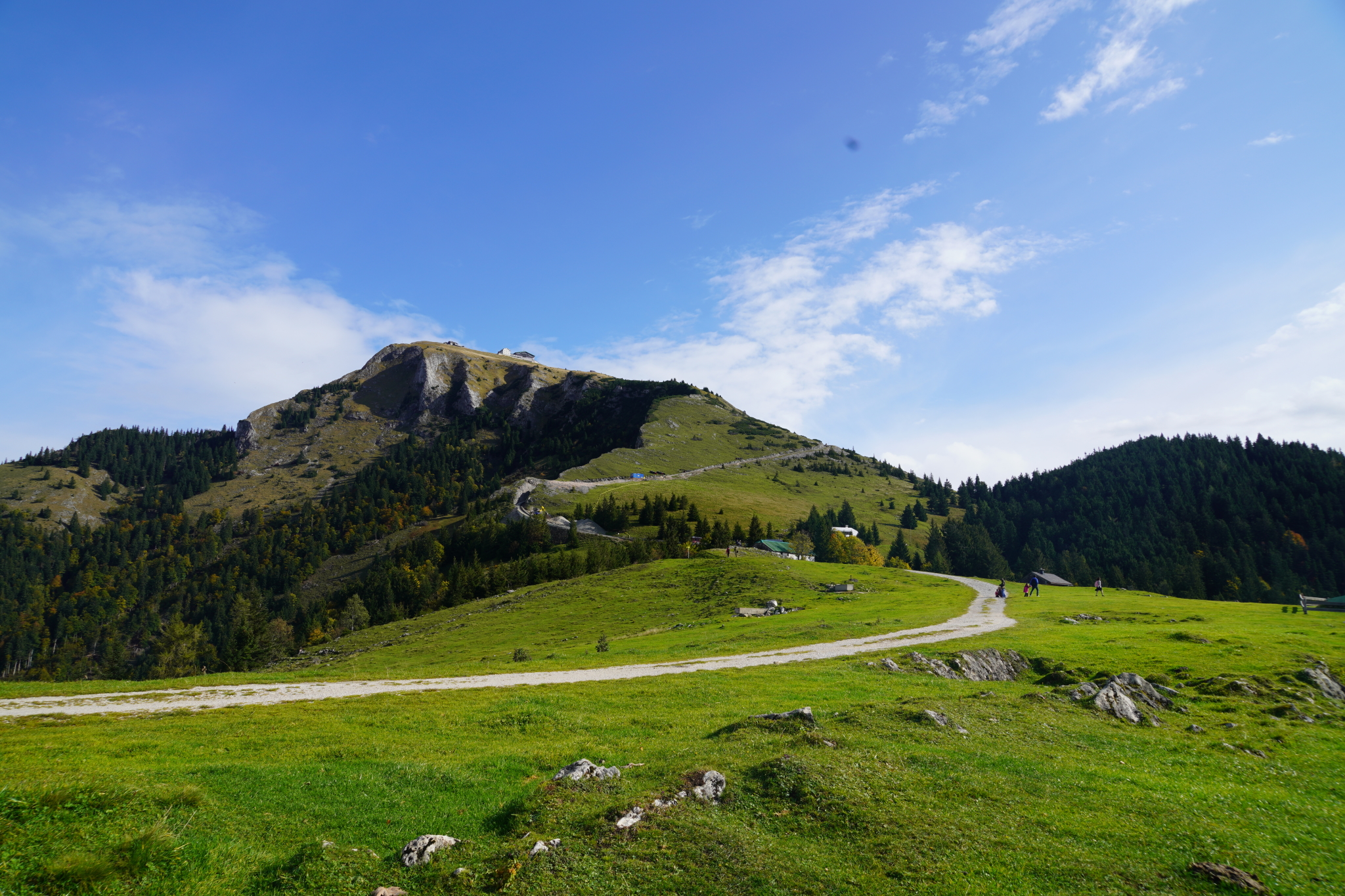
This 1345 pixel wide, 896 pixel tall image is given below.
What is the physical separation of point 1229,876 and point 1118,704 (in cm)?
1566

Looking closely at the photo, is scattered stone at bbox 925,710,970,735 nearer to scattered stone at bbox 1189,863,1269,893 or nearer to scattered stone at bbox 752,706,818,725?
scattered stone at bbox 752,706,818,725

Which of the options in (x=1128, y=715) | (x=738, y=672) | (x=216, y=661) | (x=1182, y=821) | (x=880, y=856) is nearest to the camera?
(x=880, y=856)

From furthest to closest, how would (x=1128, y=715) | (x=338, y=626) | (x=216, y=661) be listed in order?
1. (x=216, y=661)
2. (x=338, y=626)
3. (x=1128, y=715)

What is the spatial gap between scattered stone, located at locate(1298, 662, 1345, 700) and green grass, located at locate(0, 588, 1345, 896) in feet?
15.3

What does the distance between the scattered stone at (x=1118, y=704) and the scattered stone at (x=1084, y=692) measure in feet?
1.94

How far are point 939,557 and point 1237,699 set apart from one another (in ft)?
467

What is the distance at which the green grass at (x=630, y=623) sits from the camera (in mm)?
44469

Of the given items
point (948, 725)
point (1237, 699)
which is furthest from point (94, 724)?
point (1237, 699)

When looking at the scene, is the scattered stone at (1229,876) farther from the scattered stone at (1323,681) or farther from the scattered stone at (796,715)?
the scattered stone at (1323,681)

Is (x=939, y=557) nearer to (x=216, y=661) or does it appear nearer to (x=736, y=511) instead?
(x=736, y=511)

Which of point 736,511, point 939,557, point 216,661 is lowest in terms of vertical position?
point 216,661

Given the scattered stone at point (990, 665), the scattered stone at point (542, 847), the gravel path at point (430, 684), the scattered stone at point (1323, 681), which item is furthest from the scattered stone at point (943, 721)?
the scattered stone at point (1323, 681)

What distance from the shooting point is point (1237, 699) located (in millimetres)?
25594

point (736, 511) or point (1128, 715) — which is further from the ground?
point (736, 511)
